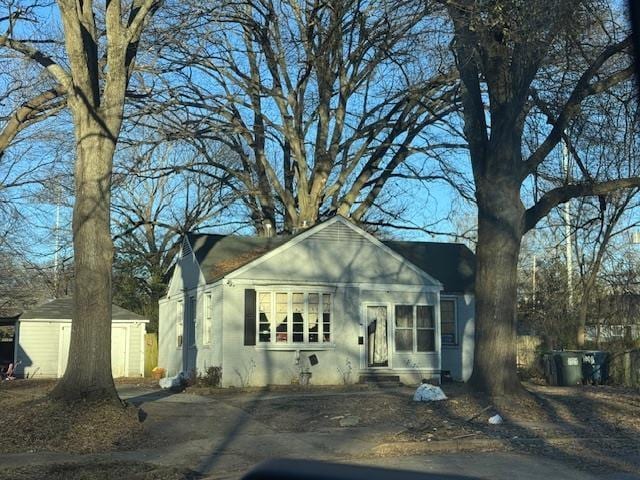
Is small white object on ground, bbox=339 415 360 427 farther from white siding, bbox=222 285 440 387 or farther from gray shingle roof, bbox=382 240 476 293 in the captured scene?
gray shingle roof, bbox=382 240 476 293

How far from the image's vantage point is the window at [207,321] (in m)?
21.5

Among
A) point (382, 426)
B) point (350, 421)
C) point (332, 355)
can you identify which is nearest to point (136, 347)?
point (332, 355)

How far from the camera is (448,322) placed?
24.6 m

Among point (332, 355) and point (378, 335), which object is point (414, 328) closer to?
point (378, 335)

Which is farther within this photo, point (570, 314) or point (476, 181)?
point (570, 314)

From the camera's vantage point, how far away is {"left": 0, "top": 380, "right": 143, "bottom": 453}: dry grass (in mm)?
10750

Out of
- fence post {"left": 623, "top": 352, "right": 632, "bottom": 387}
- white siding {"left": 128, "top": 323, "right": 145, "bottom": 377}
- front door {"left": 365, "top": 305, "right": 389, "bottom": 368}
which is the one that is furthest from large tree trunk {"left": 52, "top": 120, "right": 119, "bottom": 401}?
white siding {"left": 128, "top": 323, "right": 145, "bottom": 377}

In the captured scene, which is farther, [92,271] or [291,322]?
[291,322]

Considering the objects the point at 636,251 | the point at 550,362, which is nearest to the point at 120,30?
the point at 550,362

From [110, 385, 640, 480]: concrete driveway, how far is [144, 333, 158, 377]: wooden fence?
1600 centimetres

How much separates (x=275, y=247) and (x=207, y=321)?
2.96 meters

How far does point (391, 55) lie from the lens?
54.3 ft

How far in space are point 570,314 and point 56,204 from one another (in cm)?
2135

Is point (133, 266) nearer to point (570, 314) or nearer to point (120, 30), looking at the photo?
point (570, 314)
